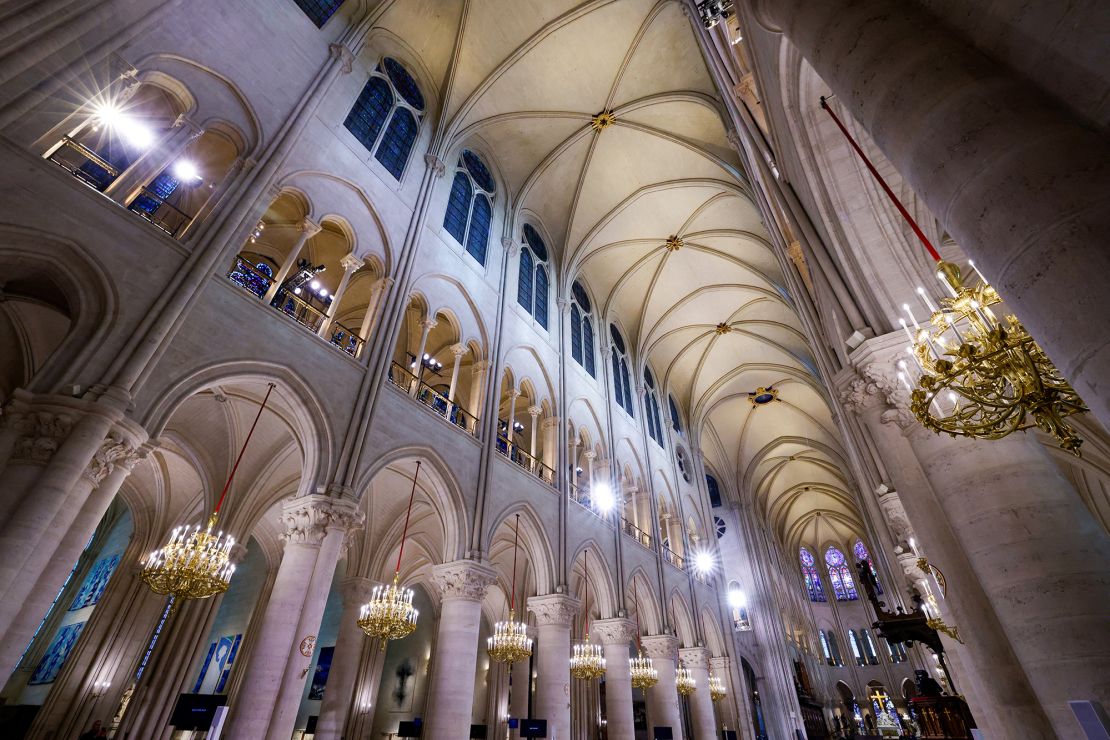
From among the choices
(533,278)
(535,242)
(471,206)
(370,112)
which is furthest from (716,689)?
(370,112)

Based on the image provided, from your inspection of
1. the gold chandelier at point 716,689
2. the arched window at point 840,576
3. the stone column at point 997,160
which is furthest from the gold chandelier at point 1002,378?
the arched window at point 840,576

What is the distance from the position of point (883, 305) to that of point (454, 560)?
7.61 meters

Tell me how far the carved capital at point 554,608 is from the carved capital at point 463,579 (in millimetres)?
2537

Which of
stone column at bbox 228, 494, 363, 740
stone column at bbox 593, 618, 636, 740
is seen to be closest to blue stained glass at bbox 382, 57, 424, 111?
stone column at bbox 228, 494, 363, 740

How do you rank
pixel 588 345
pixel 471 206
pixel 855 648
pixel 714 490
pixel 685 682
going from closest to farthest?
pixel 471 206 → pixel 685 682 → pixel 588 345 → pixel 714 490 → pixel 855 648

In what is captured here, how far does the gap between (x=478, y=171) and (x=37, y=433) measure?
12705mm

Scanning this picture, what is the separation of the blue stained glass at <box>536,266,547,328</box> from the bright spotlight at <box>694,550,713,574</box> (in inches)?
449

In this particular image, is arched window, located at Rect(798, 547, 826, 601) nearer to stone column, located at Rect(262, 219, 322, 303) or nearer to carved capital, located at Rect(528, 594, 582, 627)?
carved capital, located at Rect(528, 594, 582, 627)

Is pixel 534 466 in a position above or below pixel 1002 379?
above

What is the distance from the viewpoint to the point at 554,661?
1088 centimetres

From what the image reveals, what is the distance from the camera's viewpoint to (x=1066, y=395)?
3.08 metres

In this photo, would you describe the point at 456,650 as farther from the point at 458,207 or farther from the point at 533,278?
the point at 533,278

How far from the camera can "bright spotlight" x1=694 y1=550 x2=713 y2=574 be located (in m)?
20.5

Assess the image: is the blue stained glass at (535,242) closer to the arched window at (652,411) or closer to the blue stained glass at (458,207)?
the blue stained glass at (458,207)
